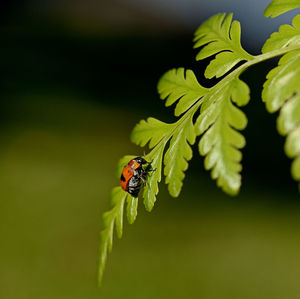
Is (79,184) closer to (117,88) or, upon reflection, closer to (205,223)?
(205,223)

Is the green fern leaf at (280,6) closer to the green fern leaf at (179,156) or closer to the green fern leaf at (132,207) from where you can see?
the green fern leaf at (179,156)

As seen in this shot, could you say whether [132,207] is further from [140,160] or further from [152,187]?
[140,160]

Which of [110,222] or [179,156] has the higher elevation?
[179,156]

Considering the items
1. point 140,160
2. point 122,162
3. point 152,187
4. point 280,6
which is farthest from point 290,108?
point 122,162

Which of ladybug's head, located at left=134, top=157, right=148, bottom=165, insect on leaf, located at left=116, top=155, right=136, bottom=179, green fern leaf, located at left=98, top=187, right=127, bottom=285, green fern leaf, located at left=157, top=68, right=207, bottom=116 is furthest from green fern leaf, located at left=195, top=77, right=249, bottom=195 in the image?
green fern leaf, located at left=98, top=187, right=127, bottom=285

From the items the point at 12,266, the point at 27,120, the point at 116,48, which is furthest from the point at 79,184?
the point at 116,48

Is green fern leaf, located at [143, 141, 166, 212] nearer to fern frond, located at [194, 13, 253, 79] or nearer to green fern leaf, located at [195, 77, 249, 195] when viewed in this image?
green fern leaf, located at [195, 77, 249, 195]

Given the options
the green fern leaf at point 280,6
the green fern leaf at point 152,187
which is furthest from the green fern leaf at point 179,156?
the green fern leaf at point 280,6
